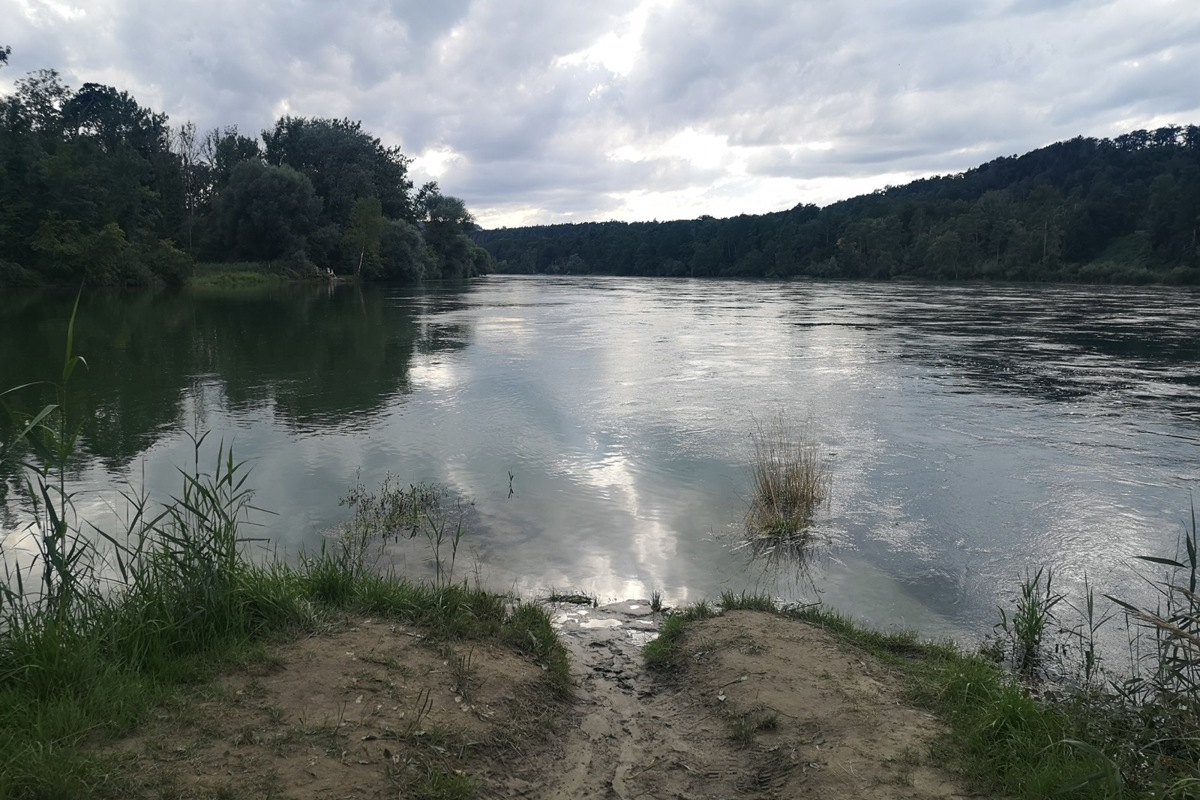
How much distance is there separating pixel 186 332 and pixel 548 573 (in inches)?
992

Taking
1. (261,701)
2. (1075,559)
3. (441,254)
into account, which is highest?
(441,254)

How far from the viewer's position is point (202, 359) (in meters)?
21.5

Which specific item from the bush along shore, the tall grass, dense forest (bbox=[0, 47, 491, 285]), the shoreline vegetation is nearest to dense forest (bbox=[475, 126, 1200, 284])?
the shoreline vegetation

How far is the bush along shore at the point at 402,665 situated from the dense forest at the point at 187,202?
56.4 m

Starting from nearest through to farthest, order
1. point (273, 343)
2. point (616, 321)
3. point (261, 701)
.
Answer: point (261, 701), point (273, 343), point (616, 321)

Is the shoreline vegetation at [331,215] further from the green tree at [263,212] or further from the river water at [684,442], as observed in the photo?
the river water at [684,442]

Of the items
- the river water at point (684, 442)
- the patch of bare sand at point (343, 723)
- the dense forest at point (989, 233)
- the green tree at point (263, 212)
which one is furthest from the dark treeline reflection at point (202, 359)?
the dense forest at point (989, 233)

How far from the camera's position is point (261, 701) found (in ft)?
13.9

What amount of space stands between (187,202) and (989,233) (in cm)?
9310

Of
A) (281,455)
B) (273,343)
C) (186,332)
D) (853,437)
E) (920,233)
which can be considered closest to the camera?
(281,455)

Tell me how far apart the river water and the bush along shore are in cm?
113

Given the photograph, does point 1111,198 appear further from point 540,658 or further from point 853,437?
point 540,658

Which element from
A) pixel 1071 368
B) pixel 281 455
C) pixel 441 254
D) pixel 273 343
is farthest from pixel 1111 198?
pixel 281 455

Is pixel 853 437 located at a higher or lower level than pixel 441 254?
lower
